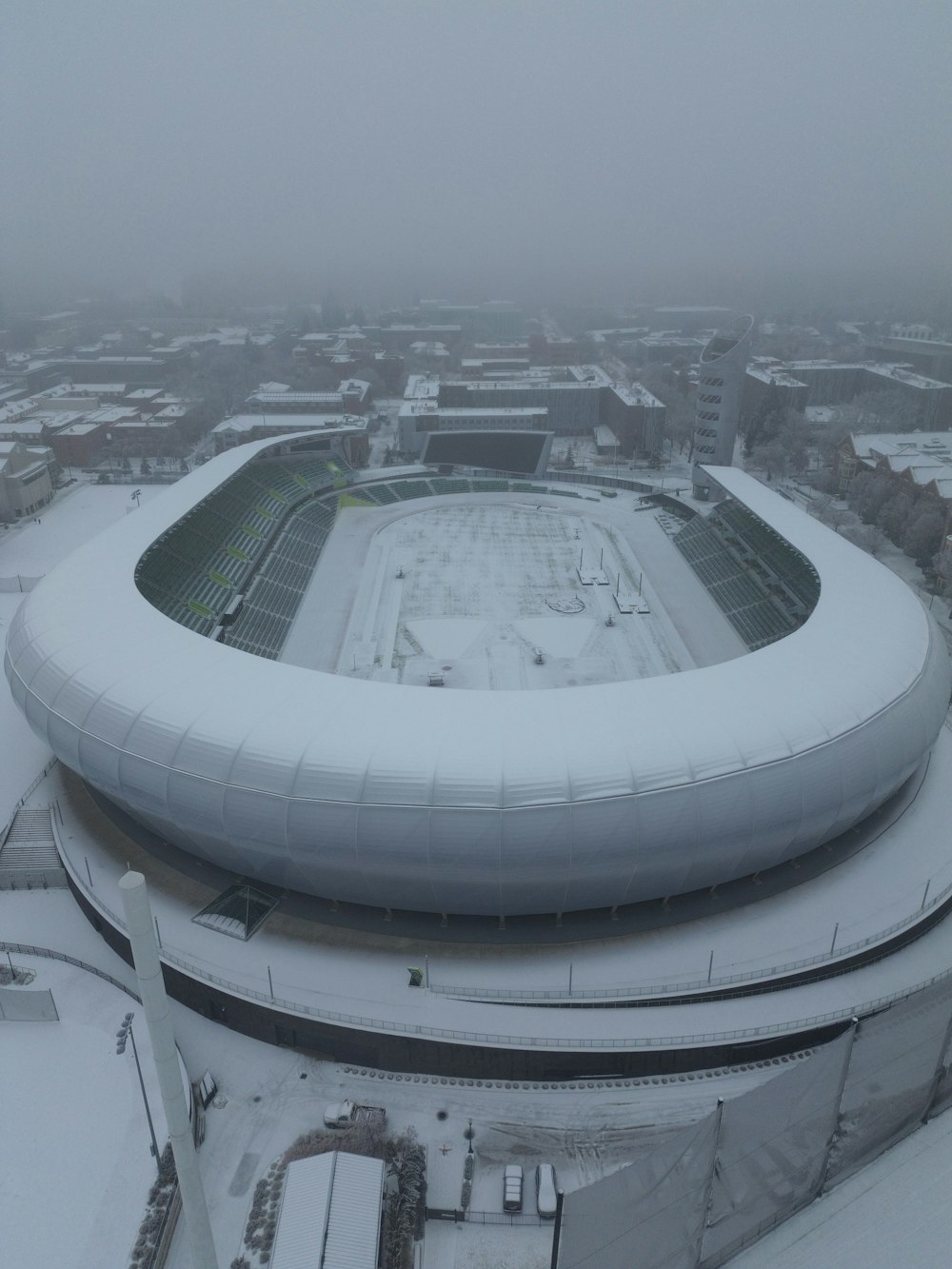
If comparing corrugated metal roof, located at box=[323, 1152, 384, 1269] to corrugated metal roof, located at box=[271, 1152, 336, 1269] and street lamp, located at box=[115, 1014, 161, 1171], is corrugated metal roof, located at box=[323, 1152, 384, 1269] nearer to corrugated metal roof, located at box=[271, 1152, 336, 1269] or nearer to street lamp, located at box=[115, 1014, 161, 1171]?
corrugated metal roof, located at box=[271, 1152, 336, 1269]

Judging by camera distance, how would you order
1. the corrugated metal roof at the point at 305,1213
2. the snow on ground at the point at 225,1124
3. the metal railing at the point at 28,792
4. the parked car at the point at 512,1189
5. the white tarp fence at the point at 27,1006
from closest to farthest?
the corrugated metal roof at the point at 305,1213 < the snow on ground at the point at 225,1124 < the parked car at the point at 512,1189 < the white tarp fence at the point at 27,1006 < the metal railing at the point at 28,792

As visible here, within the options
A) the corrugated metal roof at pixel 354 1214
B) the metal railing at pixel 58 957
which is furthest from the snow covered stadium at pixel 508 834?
the corrugated metal roof at pixel 354 1214

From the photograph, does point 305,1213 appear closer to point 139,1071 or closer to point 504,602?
point 139,1071

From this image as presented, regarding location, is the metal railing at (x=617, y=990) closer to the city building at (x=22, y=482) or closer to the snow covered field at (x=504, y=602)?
the snow covered field at (x=504, y=602)

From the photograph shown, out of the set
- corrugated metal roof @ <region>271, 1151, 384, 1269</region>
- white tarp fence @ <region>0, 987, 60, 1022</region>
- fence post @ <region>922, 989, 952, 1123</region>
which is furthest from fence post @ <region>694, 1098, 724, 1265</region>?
white tarp fence @ <region>0, 987, 60, 1022</region>

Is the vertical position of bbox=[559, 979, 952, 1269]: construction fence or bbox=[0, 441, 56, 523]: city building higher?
bbox=[559, 979, 952, 1269]: construction fence

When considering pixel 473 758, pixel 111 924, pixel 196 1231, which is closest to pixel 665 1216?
pixel 196 1231

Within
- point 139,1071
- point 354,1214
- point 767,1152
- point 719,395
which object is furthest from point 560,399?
point 767,1152
